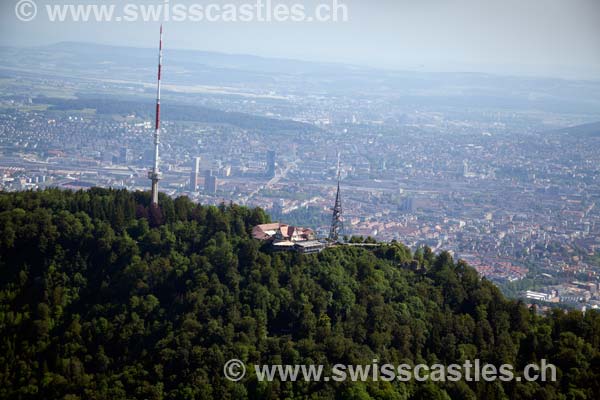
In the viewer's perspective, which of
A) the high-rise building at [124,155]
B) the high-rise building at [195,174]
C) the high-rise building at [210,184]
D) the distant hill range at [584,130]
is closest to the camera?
the high-rise building at [210,184]

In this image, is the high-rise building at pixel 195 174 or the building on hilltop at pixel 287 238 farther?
the high-rise building at pixel 195 174

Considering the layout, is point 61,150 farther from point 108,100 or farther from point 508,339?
point 508,339

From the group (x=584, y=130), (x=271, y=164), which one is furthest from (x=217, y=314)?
(x=584, y=130)

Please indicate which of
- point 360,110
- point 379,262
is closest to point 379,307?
point 379,262

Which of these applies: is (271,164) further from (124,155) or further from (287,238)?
(287,238)

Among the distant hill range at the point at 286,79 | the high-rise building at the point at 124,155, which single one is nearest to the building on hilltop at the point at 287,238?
the high-rise building at the point at 124,155

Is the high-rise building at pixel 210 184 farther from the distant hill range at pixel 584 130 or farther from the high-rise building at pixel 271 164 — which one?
the distant hill range at pixel 584 130

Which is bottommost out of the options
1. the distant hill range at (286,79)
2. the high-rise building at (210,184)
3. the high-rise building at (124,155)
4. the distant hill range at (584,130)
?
the high-rise building at (210,184)

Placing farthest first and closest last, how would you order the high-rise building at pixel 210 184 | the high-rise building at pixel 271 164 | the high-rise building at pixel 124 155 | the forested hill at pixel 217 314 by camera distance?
the high-rise building at pixel 271 164 → the high-rise building at pixel 124 155 → the high-rise building at pixel 210 184 → the forested hill at pixel 217 314
